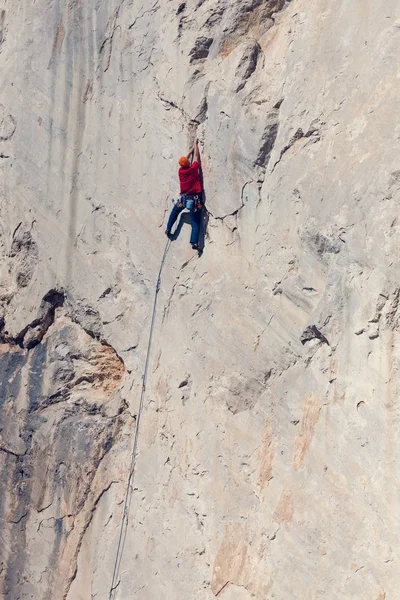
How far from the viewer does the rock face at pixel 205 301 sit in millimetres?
5934

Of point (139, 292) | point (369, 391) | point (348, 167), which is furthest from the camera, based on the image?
point (139, 292)

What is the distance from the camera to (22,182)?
907 cm

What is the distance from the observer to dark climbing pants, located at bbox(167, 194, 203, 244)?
7.36 meters

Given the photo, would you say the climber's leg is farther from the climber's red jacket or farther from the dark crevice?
the dark crevice

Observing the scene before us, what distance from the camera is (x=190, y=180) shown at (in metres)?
7.37

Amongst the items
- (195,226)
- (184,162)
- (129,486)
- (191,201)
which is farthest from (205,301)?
(129,486)

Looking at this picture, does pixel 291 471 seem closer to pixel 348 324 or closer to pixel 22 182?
pixel 348 324

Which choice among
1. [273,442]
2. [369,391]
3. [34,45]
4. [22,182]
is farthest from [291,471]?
[34,45]

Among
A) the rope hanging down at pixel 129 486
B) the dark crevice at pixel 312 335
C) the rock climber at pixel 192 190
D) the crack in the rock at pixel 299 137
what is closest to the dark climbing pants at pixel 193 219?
the rock climber at pixel 192 190

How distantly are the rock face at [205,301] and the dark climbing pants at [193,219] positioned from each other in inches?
3.9

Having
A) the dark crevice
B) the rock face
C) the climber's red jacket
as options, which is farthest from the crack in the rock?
the dark crevice

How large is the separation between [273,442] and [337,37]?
338 cm

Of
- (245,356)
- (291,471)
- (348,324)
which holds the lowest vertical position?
(291,471)

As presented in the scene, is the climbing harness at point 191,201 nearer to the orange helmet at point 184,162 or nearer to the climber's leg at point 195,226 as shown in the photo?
the climber's leg at point 195,226
